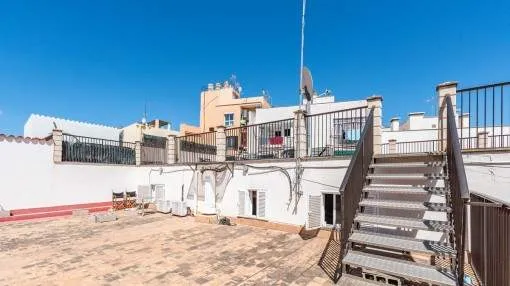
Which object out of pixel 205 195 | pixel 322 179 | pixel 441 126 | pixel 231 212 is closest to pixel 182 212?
pixel 205 195

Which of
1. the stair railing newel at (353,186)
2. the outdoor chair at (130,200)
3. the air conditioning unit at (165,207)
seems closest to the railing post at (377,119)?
the stair railing newel at (353,186)

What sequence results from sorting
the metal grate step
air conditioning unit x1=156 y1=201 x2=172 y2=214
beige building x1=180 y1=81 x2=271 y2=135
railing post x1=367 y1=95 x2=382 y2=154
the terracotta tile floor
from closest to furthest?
the metal grate step, the terracotta tile floor, railing post x1=367 y1=95 x2=382 y2=154, air conditioning unit x1=156 y1=201 x2=172 y2=214, beige building x1=180 y1=81 x2=271 y2=135

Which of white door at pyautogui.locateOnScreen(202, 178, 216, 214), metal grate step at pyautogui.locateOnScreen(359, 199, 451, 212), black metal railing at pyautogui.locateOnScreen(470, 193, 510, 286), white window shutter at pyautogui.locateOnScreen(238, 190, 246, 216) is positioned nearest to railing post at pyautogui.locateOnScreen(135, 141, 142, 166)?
white door at pyautogui.locateOnScreen(202, 178, 216, 214)

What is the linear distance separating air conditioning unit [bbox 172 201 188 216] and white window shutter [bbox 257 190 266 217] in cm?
403

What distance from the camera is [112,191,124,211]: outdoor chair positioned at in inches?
558

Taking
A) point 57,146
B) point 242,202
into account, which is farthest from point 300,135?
point 57,146

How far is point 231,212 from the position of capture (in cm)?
1091

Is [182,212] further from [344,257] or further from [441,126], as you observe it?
[441,126]

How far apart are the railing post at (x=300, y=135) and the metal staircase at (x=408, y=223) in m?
2.65

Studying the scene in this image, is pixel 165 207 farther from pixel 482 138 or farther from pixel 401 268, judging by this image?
pixel 482 138

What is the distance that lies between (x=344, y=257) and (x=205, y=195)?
7987 millimetres

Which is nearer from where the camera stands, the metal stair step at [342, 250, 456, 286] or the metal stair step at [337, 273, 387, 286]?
the metal stair step at [342, 250, 456, 286]

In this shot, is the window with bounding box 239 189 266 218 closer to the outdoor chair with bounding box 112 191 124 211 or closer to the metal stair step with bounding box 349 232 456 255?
the metal stair step with bounding box 349 232 456 255

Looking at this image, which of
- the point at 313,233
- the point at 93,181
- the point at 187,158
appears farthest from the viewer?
the point at 187,158
